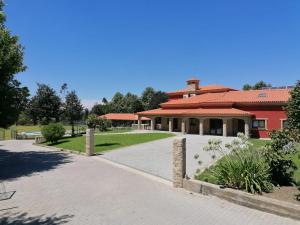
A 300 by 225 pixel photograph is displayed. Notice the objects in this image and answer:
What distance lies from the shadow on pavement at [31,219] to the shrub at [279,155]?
20.4 ft

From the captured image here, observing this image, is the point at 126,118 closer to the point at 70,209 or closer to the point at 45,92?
the point at 45,92

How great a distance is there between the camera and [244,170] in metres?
8.52

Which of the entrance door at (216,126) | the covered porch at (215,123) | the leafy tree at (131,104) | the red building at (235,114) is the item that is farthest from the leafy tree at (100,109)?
the entrance door at (216,126)

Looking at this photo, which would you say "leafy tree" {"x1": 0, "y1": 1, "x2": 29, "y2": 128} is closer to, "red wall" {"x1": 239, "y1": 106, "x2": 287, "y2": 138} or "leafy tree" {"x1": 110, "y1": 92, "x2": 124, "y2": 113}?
"red wall" {"x1": 239, "y1": 106, "x2": 287, "y2": 138}

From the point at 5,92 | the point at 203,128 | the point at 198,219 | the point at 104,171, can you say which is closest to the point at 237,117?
the point at 203,128

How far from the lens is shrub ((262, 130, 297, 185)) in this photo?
8.56 metres

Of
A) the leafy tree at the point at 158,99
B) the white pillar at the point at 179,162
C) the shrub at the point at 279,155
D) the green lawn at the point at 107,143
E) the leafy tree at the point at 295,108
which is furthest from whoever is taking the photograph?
the leafy tree at the point at 158,99

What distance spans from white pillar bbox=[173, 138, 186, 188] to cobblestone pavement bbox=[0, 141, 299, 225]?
1.18 feet

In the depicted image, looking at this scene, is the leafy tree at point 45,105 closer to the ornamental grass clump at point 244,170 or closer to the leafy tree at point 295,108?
the leafy tree at point 295,108

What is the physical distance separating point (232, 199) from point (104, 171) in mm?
6992

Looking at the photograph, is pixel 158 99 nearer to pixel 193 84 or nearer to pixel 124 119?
pixel 124 119

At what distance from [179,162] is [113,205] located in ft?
9.49

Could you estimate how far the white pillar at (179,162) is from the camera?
9727 millimetres

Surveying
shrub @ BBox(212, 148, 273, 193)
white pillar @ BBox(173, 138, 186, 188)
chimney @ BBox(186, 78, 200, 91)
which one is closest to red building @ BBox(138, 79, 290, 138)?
chimney @ BBox(186, 78, 200, 91)
